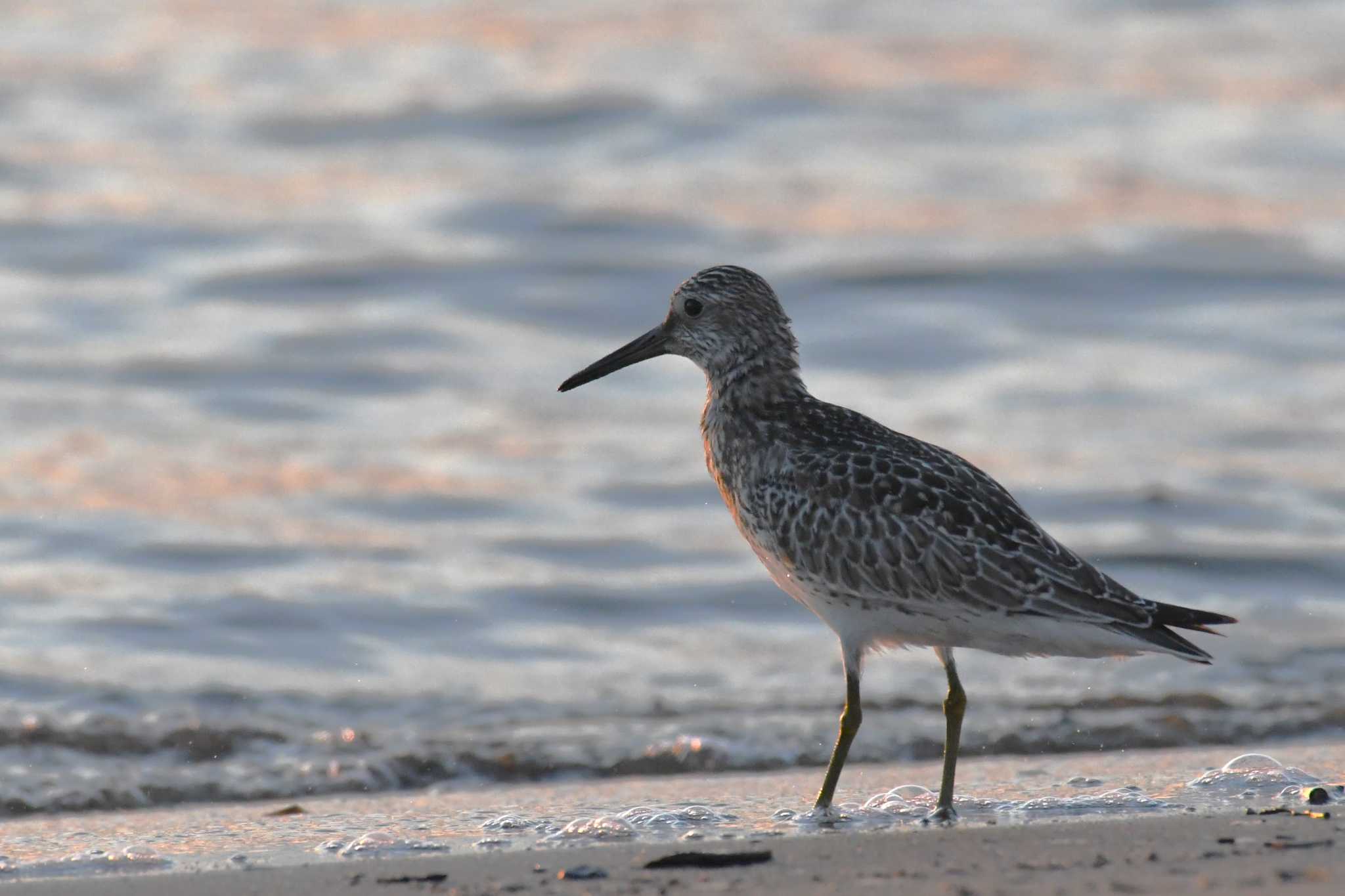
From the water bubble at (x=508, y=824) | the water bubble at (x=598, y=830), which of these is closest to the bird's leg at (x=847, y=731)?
the water bubble at (x=598, y=830)

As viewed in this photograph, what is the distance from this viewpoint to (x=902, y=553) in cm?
775

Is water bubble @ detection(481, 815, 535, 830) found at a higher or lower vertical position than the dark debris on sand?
higher

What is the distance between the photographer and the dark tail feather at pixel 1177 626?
740 centimetres

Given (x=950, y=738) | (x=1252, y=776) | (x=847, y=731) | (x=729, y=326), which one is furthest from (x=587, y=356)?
(x=1252, y=776)

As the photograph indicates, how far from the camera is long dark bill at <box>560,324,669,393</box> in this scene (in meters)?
9.29

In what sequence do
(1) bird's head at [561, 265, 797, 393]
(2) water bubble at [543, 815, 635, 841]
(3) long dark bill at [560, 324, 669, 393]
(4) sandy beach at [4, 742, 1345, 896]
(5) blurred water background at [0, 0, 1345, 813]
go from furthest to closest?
(5) blurred water background at [0, 0, 1345, 813] < (3) long dark bill at [560, 324, 669, 393] < (1) bird's head at [561, 265, 797, 393] < (2) water bubble at [543, 815, 635, 841] < (4) sandy beach at [4, 742, 1345, 896]

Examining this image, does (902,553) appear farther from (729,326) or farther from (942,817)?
(729,326)

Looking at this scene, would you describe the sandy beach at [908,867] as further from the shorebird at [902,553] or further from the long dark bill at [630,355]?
the long dark bill at [630,355]

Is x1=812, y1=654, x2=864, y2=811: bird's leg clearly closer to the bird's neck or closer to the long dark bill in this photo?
the bird's neck

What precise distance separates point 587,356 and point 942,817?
28.4 feet

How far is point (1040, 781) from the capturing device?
28.4ft

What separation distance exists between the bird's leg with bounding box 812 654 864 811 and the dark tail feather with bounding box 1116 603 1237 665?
1.13 metres

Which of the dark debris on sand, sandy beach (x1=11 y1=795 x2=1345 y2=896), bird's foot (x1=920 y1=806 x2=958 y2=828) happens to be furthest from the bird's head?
the dark debris on sand

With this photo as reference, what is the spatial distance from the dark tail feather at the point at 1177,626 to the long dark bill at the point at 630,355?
267cm
